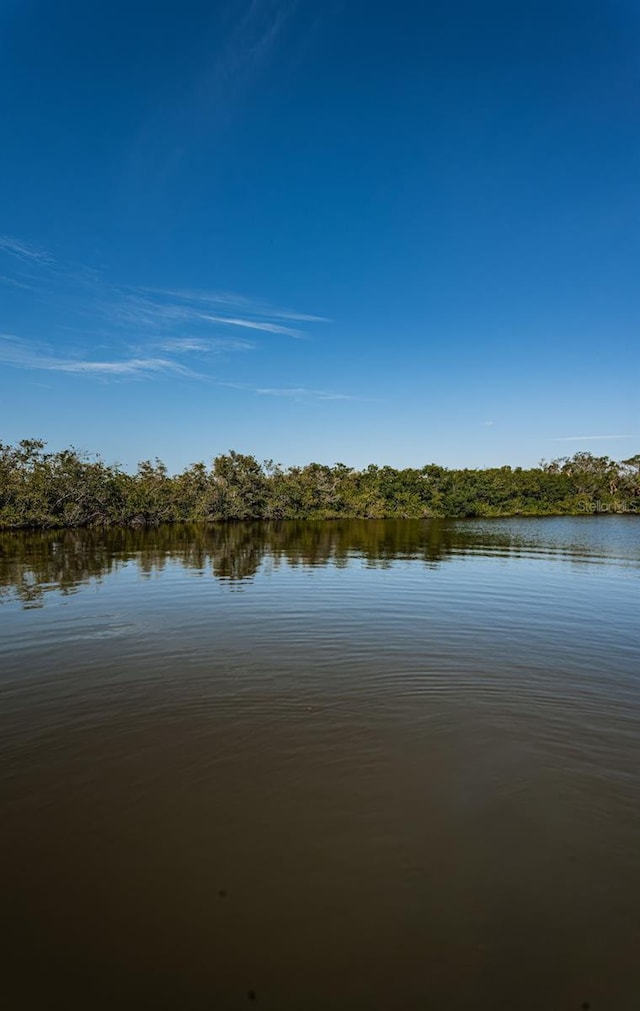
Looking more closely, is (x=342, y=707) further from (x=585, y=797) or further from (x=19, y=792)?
(x=19, y=792)

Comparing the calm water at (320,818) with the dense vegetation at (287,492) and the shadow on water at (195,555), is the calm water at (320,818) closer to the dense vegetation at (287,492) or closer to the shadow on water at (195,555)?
the shadow on water at (195,555)

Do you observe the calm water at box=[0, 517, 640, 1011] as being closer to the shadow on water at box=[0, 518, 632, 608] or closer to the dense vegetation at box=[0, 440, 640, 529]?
the shadow on water at box=[0, 518, 632, 608]

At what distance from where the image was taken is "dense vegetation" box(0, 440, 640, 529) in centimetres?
6009

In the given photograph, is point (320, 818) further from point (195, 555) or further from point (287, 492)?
point (287, 492)

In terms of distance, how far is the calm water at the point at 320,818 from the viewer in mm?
3676

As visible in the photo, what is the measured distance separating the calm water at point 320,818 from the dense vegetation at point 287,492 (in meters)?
52.9

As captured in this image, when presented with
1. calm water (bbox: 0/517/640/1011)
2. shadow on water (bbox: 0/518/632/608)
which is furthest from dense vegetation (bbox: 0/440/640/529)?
calm water (bbox: 0/517/640/1011)

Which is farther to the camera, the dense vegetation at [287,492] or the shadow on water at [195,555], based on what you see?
the dense vegetation at [287,492]

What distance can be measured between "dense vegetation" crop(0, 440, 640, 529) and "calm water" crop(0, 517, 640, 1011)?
173 feet

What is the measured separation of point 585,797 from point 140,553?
2953cm

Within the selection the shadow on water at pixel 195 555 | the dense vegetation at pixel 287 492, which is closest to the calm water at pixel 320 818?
the shadow on water at pixel 195 555

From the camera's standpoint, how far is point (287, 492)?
85875mm

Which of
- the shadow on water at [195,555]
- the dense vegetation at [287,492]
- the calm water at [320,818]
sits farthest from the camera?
the dense vegetation at [287,492]

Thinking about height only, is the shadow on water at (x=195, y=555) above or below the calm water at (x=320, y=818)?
above
